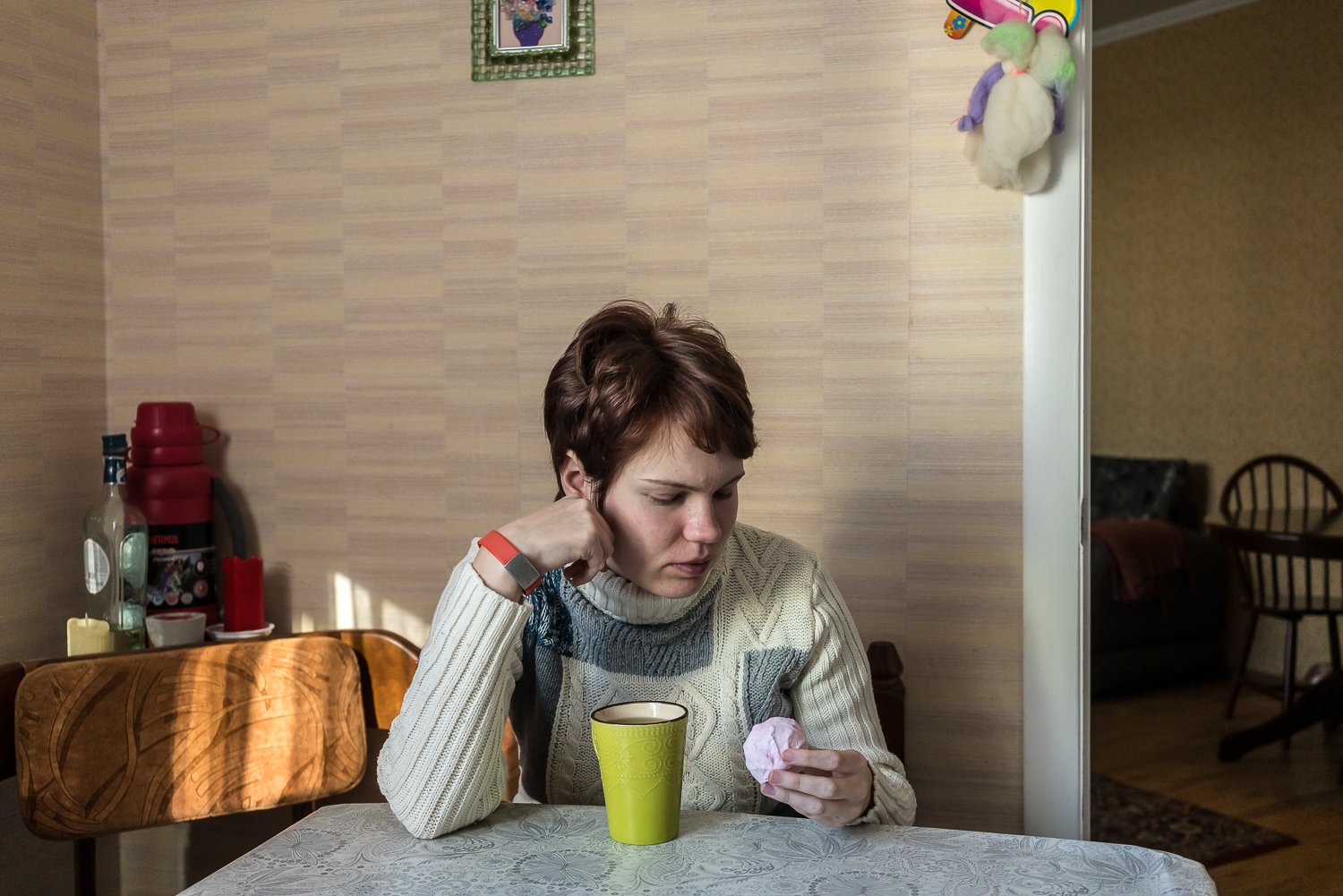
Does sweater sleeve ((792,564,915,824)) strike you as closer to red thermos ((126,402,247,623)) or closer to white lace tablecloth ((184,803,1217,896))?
white lace tablecloth ((184,803,1217,896))

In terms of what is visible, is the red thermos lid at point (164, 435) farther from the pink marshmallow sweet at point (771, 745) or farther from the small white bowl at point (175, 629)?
the pink marshmallow sweet at point (771, 745)

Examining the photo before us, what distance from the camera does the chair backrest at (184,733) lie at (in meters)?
1.59

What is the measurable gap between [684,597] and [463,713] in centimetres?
29

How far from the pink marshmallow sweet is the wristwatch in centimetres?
30

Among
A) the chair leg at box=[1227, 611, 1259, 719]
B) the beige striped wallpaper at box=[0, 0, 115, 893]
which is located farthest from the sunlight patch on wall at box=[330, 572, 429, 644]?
the chair leg at box=[1227, 611, 1259, 719]

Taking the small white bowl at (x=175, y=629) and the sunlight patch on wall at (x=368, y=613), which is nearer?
the small white bowl at (x=175, y=629)

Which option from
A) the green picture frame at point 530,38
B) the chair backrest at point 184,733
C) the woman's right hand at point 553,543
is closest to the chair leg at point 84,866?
the chair backrest at point 184,733

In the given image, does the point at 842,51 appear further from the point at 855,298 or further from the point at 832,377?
the point at 832,377

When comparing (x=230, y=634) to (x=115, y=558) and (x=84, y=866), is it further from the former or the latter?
(x=84, y=866)

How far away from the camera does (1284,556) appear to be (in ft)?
13.8

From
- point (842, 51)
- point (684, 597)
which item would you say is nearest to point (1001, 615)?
point (684, 597)

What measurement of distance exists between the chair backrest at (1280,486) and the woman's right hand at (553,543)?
12.6 ft

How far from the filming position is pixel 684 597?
1356mm

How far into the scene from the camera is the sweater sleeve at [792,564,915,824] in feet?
4.45
